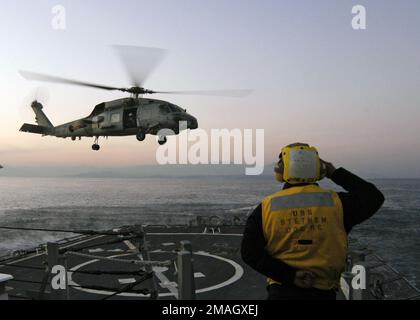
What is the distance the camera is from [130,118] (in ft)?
63.7

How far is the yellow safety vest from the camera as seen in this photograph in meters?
3.15

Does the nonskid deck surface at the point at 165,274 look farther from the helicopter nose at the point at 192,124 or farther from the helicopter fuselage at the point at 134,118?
the helicopter nose at the point at 192,124

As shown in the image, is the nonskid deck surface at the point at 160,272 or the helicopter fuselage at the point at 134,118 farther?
the helicopter fuselage at the point at 134,118

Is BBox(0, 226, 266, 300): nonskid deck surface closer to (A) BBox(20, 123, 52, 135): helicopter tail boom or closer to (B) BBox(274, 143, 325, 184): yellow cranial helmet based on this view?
(B) BBox(274, 143, 325, 184): yellow cranial helmet

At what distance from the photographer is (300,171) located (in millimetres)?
3252

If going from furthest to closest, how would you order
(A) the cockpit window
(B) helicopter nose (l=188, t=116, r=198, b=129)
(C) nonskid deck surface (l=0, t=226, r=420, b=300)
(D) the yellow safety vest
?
(B) helicopter nose (l=188, t=116, r=198, b=129) → (A) the cockpit window → (C) nonskid deck surface (l=0, t=226, r=420, b=300) → (D) the yellow safety vest

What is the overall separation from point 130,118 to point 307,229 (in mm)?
17166

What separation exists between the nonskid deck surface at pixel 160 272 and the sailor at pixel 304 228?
16.0ft

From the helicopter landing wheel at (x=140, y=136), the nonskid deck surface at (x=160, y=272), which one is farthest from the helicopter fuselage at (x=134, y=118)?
the nonskid deck surface at (x=160, y=272)

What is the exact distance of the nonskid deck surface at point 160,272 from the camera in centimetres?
1377

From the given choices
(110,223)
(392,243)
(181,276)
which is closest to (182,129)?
(181,276)

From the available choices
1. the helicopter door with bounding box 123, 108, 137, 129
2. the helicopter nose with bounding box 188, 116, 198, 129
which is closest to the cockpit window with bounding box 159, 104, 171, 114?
the helicopter nose with bounding box 188, 116, 198, 129

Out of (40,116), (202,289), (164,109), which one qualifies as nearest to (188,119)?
(164,109)
